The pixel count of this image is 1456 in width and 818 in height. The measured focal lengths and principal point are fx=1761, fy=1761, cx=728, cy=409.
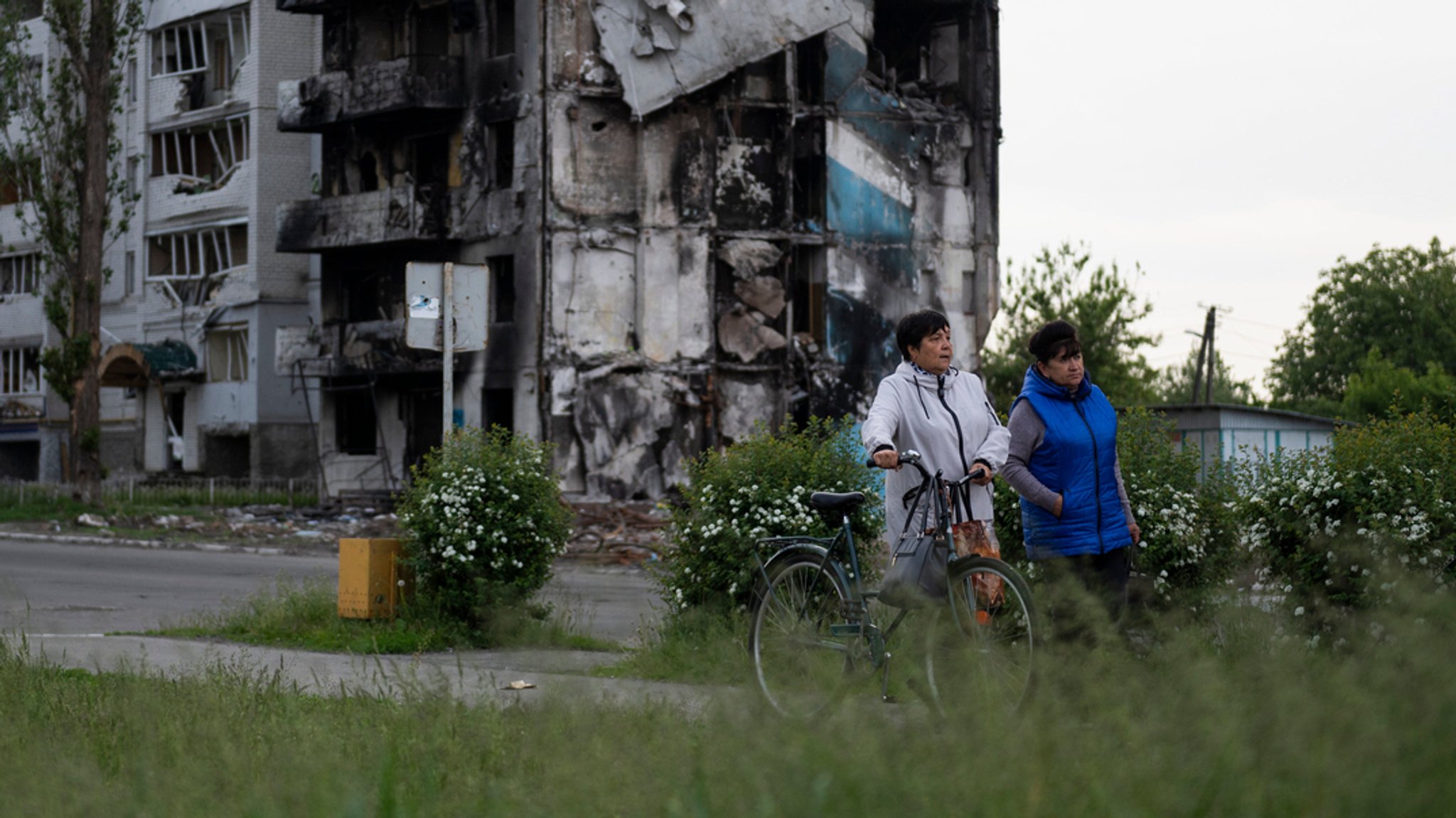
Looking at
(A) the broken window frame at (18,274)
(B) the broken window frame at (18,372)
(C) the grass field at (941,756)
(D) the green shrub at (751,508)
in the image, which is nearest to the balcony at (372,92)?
(A) the broken window frame at (18,274)

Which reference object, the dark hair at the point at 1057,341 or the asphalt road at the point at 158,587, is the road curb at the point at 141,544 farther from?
the dark hair at the point at 1057,341

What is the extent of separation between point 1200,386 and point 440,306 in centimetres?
9743

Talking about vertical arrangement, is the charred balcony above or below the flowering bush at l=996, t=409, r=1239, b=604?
above

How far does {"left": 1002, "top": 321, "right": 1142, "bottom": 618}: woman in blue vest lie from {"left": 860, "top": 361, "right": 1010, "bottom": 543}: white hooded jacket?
0.17 meters

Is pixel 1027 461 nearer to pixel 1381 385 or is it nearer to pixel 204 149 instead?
pixel 204 149

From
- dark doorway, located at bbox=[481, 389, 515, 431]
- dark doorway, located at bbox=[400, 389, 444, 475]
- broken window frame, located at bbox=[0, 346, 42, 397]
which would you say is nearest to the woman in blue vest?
dark doorway, located at bbox=[481, 389, 515, 431]

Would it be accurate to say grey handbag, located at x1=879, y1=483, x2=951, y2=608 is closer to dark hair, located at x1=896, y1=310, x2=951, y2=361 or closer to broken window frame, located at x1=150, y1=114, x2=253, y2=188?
dark hair, located at x1=896, y1=310, x2=951, y2=361

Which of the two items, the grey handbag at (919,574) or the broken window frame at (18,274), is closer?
the grey handbag at (919,574)

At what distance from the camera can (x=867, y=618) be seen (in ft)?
26.8

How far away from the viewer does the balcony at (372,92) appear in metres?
44.1

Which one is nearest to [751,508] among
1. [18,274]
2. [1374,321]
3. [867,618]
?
[867,618]

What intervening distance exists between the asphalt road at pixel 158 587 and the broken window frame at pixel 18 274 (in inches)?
1398

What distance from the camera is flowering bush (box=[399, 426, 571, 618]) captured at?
13250mm

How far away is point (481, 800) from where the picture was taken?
15.4 ft
